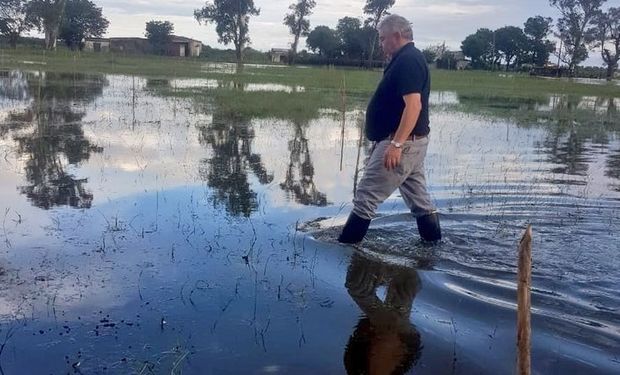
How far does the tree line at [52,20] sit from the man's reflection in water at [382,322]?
65.7m

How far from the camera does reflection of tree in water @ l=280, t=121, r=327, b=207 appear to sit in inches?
326

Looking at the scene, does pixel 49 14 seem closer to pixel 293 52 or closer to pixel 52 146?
pixel 293 52

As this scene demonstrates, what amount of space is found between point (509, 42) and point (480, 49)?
395 cm

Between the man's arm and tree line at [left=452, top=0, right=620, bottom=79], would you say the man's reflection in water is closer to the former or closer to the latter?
the man's arm

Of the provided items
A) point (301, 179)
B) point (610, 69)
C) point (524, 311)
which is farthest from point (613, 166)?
point (610, 69)

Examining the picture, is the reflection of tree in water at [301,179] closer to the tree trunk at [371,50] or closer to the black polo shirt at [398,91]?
the black polo shirt at [398,91]

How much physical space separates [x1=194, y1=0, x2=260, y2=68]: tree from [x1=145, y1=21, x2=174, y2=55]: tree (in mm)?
5826

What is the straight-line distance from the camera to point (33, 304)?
4.45 m

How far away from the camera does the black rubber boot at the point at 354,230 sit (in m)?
6.06

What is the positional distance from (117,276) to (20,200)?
2.90 m

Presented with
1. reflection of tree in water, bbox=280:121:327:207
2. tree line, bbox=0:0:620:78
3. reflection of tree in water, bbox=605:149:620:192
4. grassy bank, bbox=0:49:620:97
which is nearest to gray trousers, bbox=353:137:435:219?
reflection of tree in water, bbox=280:121:327:207

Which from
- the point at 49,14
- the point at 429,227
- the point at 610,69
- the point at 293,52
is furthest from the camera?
the point at 293,52

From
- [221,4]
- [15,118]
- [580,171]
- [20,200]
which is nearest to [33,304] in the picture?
[20,200]

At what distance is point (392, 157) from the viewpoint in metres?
5.67
